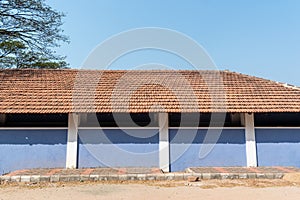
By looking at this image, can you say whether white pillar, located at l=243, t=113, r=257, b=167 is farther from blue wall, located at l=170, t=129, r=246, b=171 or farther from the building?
blue wall, located at l=170, t=129, r=246, b=171

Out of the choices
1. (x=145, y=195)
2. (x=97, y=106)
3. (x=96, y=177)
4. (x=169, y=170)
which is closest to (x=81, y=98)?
(x=97, y=106)

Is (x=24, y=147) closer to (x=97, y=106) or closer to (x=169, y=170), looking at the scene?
(x=97, y=106)

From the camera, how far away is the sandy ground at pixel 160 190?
6148mm

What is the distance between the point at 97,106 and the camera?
970cm

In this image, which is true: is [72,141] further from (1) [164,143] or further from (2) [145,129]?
(1) [164,143]

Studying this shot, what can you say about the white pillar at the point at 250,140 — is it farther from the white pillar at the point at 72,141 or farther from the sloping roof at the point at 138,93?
the white pillar at the point at 72,141

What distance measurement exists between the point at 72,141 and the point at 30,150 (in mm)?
1482

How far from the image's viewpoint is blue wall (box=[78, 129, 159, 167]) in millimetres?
9859

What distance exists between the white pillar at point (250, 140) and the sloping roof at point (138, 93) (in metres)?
0.61

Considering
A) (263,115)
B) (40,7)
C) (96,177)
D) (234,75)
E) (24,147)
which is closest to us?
(96,177)

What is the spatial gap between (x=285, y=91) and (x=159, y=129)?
531cm

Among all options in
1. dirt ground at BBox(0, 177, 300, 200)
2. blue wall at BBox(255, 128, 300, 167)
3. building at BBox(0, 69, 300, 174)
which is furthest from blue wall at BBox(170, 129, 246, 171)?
dirt ground at BBox(0, 177, 300, 200)

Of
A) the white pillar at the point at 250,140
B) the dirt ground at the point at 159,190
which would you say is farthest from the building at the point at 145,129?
the dirt ground at the point at 159,190

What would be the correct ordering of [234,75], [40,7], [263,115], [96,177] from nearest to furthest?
1. [96,177]
2. [263,115]
3. [234,75]
4. [40,7]
